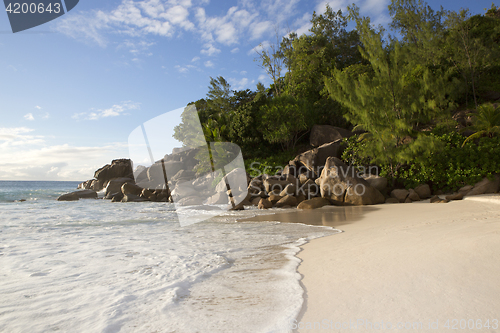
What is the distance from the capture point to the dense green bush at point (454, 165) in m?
11.0

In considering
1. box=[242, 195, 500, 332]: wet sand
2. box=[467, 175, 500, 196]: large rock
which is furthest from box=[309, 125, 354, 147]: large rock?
box=[242, 195, 500, 332]: wet sand

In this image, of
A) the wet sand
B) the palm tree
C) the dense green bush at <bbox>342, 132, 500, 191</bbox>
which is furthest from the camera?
the palm tree

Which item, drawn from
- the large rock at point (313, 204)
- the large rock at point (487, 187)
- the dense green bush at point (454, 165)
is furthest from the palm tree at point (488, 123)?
the large rock at point (313, 204)

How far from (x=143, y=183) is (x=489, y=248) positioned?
2451 centimetres

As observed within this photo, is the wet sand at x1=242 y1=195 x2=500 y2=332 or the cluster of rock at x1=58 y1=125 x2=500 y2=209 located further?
the cluster of rock at x1=58 y1=125 x2=500 y2=209

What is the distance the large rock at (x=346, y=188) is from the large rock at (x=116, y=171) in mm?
25679

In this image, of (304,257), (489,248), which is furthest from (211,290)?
(489,248)

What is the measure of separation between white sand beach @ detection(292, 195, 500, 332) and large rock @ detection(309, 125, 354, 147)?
1583 centimetres

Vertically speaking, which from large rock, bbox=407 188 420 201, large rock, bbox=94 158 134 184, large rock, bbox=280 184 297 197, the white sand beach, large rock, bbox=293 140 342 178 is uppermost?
large rock, bbox=94 158 134 184

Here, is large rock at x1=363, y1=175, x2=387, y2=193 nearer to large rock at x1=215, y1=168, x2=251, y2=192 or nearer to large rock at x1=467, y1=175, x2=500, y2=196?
large rock at x1=467, y1=175, x2=500, y2=196

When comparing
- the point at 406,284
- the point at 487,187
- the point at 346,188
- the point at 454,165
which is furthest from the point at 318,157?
the point at 406,284

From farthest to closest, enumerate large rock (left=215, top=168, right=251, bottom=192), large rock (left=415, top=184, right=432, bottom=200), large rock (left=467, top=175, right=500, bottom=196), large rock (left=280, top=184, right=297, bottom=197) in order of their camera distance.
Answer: large rock (left=215, top=168, right=251, bottom=192) → large rock (left=280, top=184, right=297, bottom=197) → large rock (left=415, top=184, right=432, bottom=200) → large rock (left=467, top=175, right=500, bottom=196)

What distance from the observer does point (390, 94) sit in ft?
43.0

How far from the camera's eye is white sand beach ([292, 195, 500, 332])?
6.20 ft
